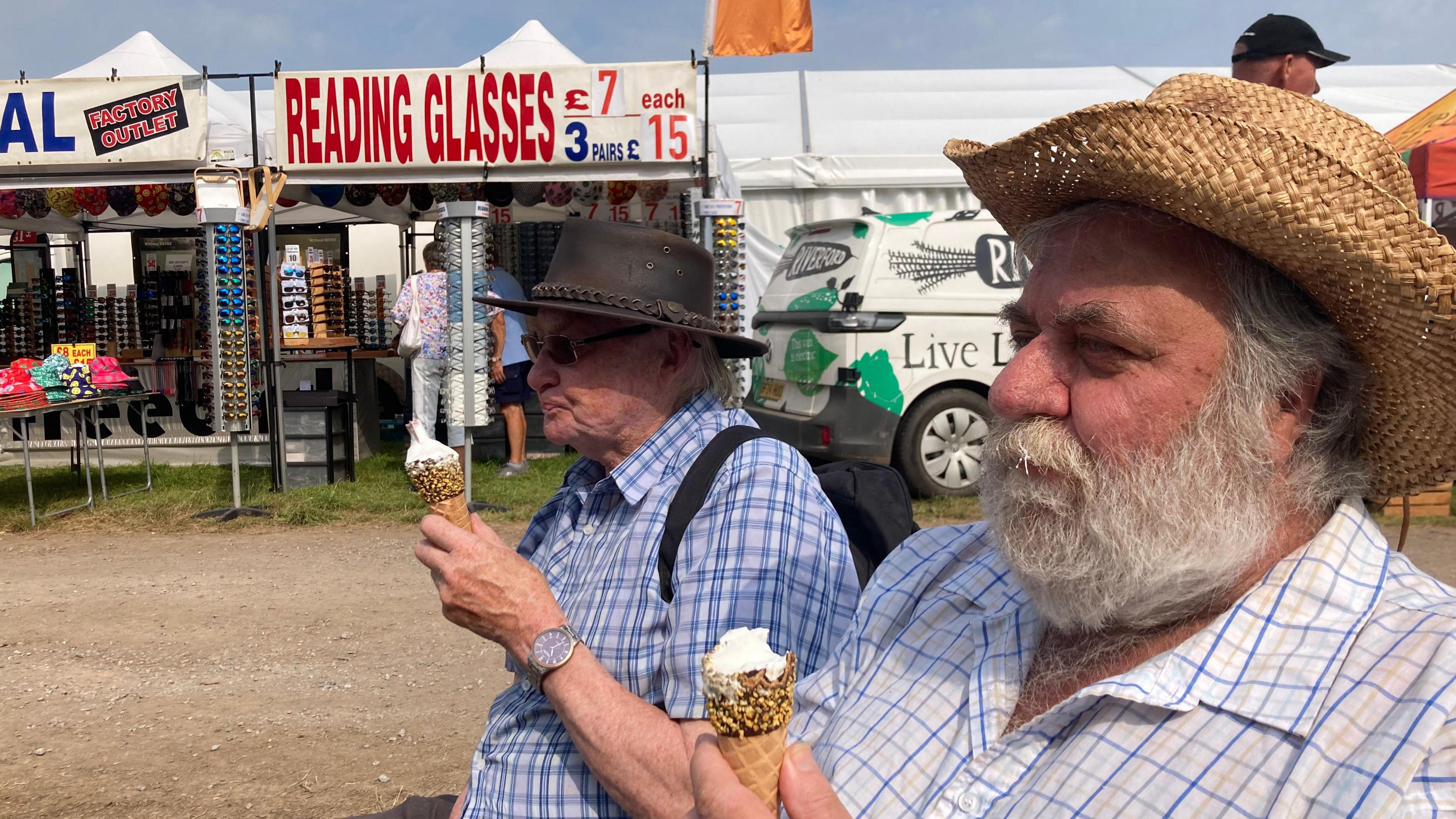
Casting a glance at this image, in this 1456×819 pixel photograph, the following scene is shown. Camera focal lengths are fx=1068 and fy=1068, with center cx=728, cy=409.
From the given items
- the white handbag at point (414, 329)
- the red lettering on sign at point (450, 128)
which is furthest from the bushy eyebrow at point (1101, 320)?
the white handbag at point (414, 329)

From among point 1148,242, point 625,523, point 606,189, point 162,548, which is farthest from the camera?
point 606,189

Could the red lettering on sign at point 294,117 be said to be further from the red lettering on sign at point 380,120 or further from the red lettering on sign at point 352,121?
the red lettering on sign at point 380,120

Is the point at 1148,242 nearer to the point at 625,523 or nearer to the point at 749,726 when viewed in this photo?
the point at 749,726

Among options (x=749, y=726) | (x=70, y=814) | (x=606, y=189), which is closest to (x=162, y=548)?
(x=70, y=814)

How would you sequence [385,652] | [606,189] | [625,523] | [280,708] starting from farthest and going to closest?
[606,189], [385,652], [280,708], [625,523]

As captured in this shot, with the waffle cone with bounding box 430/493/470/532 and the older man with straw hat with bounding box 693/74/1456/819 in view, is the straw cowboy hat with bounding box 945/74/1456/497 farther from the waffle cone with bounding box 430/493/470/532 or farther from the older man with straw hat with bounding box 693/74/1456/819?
the waffle cone with bounding box 430/493/470/532

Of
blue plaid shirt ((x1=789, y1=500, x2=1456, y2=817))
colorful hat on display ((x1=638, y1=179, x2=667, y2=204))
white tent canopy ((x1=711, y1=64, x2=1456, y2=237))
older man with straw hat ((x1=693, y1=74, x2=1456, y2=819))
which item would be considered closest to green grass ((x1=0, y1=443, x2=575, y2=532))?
colorful hat on display ((x1=638, y1=179, x2=667, y2=204))

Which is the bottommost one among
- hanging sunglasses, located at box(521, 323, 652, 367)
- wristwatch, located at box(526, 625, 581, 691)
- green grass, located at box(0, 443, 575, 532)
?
green grass, located at box(0, 443, 575, 532)

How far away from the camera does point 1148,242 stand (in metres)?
1.27

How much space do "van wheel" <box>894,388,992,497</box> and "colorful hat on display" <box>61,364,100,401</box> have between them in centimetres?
588

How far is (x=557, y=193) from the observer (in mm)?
10133

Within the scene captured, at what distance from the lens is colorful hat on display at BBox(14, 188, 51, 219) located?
9.40 metres

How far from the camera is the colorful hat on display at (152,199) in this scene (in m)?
9.39

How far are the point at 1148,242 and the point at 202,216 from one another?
24.3 feet
